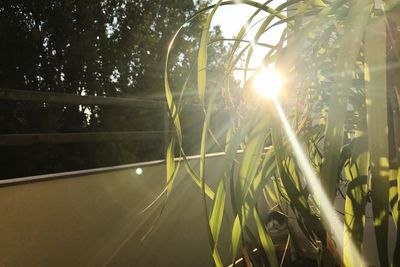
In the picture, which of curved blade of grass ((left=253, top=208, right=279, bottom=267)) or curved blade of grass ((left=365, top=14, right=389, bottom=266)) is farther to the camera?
curved blade of grass ((left=253, top=208, right=279, bottom=267))

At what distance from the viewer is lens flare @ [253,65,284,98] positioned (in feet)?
2.10

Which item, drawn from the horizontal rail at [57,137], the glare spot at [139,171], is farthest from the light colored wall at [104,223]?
the horizontal rail at [57,137]

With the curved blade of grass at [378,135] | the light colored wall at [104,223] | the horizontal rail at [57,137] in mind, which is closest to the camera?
the curved blade of grass at [378,135]

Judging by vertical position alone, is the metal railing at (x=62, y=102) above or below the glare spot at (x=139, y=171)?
above

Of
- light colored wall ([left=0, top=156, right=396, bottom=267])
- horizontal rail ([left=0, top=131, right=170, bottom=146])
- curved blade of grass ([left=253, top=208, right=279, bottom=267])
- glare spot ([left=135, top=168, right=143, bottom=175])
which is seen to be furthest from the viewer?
glare spot ([left=135, top=168, right=143, bottom=175])

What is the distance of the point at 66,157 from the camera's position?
4496 mm

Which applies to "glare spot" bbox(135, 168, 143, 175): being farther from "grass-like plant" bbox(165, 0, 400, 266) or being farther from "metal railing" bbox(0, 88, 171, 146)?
"grass-like plant" bbox(165, 0, 400, 266)

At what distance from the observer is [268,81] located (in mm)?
661

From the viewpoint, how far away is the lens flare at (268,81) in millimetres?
641

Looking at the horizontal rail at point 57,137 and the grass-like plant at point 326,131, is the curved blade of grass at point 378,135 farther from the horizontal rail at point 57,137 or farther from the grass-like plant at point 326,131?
the horizontal rail at point 57,137

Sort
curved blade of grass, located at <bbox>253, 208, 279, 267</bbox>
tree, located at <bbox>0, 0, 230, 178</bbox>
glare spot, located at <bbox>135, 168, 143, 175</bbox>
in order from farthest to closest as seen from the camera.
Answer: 1. tree, located at <bbox>0, 0, 230, 178</bbox>
2. glare spot, located at <bbox>135, 168, 143, 175</bbox>
3. curved blade of grass, located at <bbox>253, 208, 279, 267</bbox>

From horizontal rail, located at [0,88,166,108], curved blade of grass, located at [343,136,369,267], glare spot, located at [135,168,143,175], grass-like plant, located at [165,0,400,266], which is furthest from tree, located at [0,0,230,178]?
curved blade of grass, located at [343,136,369,267]

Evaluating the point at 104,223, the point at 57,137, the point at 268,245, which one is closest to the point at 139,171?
Answer: the point at 104,223

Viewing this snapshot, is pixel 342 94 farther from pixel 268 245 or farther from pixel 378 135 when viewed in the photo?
pixel 268 245
